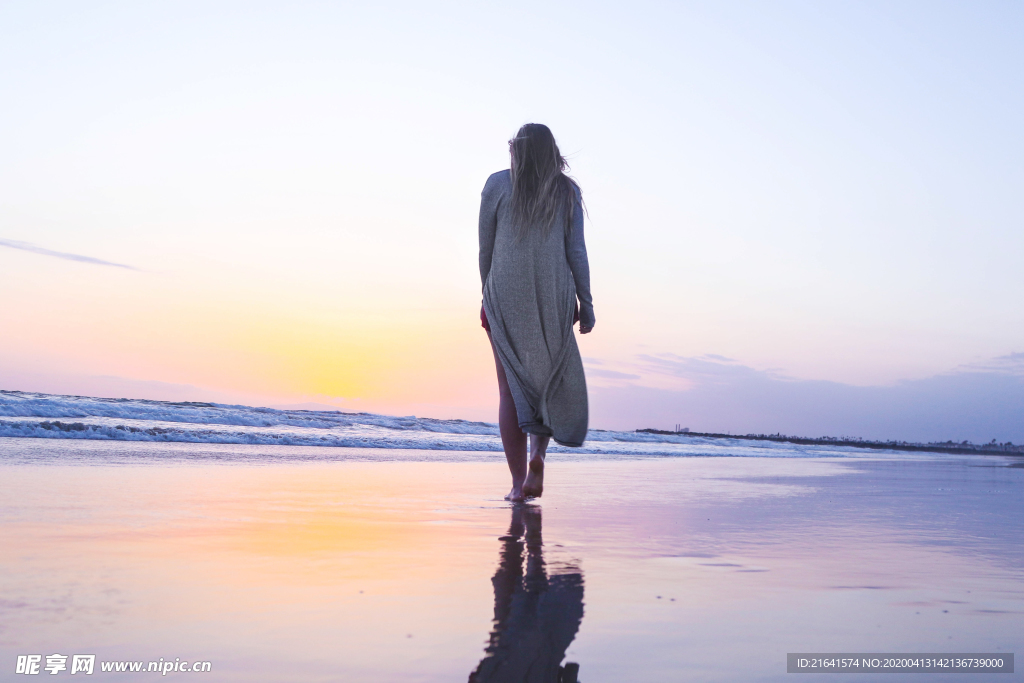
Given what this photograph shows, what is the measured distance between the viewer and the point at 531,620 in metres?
1.45

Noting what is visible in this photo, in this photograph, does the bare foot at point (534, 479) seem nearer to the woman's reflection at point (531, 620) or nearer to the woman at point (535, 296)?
the woman at point (535, 296)

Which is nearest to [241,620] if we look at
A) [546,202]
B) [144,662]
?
[144,662]

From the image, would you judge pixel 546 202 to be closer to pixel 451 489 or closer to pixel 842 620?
pixel 451 489

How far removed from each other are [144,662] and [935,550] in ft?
7.56

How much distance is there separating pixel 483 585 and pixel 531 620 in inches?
12.6

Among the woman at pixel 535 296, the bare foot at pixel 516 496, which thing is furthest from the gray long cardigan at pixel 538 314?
the bare foot at pixel 516 496

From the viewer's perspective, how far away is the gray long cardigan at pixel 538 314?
3359 millimetres

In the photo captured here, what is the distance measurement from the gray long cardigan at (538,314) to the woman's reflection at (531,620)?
1.19m

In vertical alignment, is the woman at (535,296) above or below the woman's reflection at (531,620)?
above

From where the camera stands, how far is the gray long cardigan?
3.36 meters

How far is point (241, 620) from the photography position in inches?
55.3

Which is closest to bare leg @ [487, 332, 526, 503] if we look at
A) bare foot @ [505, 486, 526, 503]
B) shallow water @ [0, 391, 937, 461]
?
bare foot @ [505, 486, 526, 503]

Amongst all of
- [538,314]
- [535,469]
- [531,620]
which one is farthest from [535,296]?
[531,620]

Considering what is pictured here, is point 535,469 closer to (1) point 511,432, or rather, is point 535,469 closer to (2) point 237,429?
(1) point 511,432
